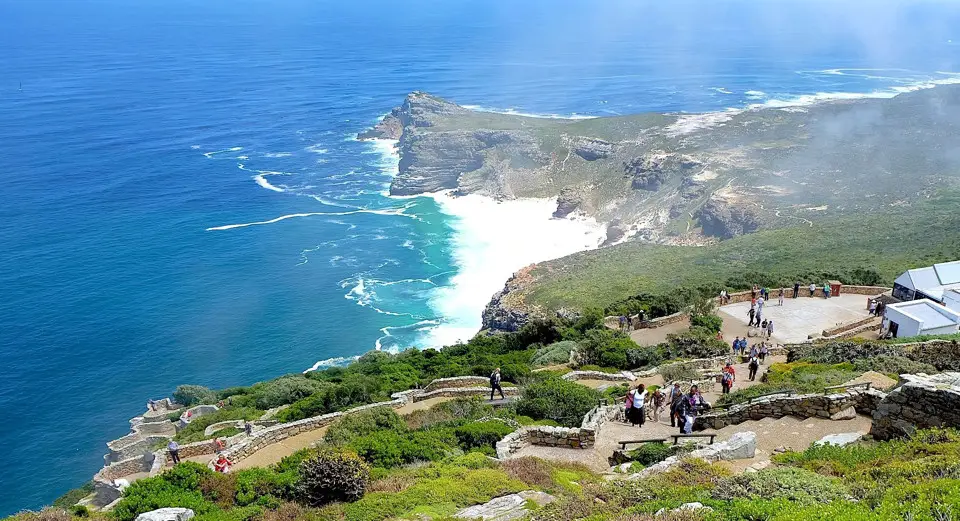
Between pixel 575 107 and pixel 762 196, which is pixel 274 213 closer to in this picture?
pixel 762 196

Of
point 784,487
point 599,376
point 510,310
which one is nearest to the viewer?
point 784,487

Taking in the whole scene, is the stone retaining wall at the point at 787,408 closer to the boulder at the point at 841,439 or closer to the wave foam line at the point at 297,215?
the boulder at the point at 841,439

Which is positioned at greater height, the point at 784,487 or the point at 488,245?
the point at 784,487

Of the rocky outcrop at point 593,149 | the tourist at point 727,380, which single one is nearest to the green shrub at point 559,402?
the tourist at point 727,380

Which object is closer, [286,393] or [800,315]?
[286,393]

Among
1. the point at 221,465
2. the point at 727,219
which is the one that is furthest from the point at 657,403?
the point at 727,219

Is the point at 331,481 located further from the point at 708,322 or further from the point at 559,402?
the point at 708,322

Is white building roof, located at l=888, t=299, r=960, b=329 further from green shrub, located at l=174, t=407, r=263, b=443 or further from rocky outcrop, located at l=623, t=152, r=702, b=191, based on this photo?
rocky outcrop, located at l=623, t=152, r=702, b=191
